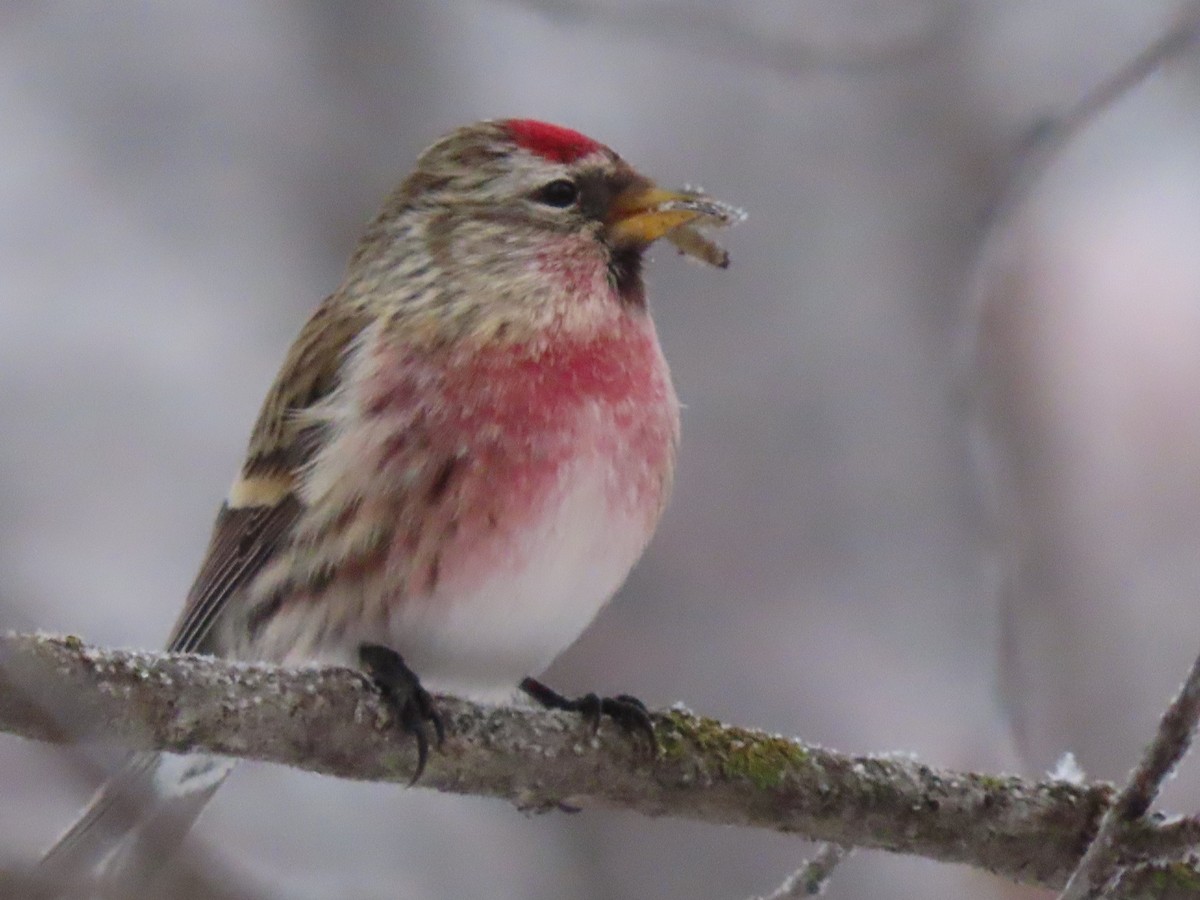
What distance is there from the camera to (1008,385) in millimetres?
3889

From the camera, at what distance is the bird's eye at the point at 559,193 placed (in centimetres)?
257

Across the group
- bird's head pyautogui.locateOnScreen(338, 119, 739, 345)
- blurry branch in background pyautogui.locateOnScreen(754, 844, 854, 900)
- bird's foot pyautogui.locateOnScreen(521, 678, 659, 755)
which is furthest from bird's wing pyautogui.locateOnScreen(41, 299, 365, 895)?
blurry branch in background pyautogui.locateOnScreen(754, 844, 854, 900)

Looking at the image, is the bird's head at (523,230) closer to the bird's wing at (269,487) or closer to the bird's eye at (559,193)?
the bird's eye at (559,193)

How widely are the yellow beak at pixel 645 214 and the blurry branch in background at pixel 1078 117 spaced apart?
3.47 ft

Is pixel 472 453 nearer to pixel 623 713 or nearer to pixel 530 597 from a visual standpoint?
pixel 530 597

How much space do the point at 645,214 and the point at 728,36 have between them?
1.94 m

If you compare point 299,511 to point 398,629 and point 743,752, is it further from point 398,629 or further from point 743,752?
point 743,752

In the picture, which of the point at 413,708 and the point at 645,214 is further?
the point at 645,214

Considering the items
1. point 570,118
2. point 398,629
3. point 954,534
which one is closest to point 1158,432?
point 954,534

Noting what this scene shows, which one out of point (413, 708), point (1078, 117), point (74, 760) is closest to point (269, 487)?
point (413, 708)

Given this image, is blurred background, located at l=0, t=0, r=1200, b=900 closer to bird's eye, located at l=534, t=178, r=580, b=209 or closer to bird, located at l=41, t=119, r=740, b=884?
bird, located at l=41, t=119, r=740, b=884

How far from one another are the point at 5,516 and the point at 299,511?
221 cm

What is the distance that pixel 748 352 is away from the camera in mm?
4586

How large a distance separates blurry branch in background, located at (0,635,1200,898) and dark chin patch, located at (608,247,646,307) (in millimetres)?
713
